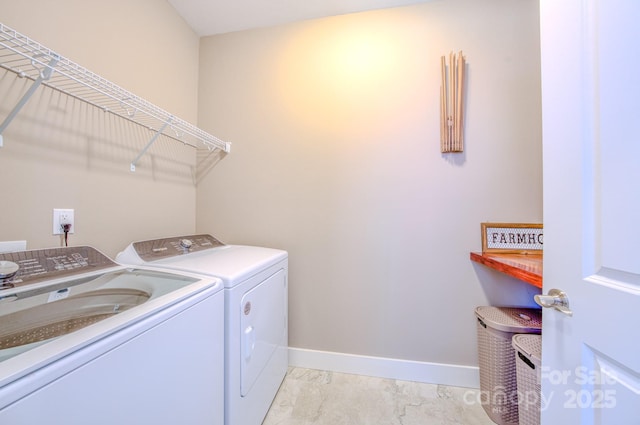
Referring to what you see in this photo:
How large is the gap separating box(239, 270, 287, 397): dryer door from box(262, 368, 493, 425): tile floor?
34 centimetres

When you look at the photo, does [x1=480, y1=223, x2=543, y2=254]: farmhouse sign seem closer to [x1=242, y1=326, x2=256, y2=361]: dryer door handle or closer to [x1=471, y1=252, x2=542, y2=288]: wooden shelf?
[x1=471, y1=252, x2=542, y2=288]: wooden shelf

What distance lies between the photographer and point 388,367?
1.72 metres

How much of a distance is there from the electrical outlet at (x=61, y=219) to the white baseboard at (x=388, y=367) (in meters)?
1.60

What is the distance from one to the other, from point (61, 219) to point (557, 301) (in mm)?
2075

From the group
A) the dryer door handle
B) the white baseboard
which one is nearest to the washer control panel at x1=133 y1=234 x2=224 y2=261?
the dryer door handle

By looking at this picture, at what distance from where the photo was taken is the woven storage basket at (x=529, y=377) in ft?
3.63

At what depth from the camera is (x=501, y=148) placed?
162 centimetres

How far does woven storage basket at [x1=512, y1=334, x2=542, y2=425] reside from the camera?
111 cm

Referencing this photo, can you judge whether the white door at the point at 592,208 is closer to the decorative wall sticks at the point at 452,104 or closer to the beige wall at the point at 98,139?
the decorative wall sticks at the point at 452,104

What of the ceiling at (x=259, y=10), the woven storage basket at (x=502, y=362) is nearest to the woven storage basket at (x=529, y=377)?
the woven storage basket at (x=502, y=362)

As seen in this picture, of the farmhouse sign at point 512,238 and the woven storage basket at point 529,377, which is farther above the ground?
the farmhouse sign at point 512,238

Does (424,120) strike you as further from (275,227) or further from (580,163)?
(275,227)

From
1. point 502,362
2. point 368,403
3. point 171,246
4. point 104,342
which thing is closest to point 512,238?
point 502,362

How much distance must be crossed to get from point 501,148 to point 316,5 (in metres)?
1.69
